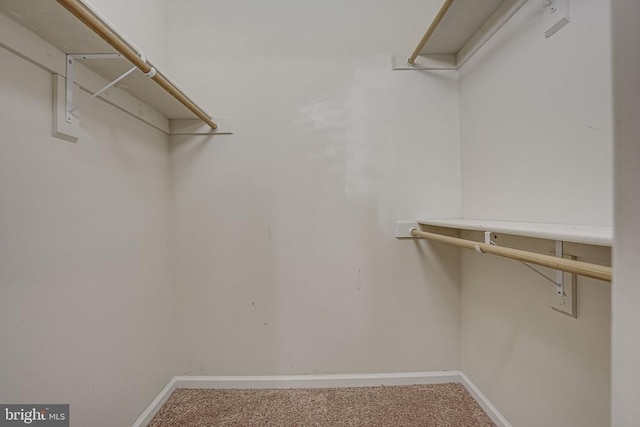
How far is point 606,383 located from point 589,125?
77 cm

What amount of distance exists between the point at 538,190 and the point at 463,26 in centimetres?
91

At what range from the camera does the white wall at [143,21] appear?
1.17 meters

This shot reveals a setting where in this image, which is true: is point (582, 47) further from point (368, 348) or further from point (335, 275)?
point (368, 348)

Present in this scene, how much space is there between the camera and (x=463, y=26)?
1.39m

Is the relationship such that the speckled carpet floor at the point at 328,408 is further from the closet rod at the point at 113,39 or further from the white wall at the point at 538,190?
the closet rod at the point at 113,39

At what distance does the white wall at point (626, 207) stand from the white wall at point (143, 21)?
1332 millimetres

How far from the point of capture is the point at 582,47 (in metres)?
0.90

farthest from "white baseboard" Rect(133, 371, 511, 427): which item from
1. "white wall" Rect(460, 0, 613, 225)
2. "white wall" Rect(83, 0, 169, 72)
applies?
"white wall" Rect(83, 0, 169, 72)

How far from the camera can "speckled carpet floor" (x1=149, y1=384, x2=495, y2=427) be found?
1362 mm

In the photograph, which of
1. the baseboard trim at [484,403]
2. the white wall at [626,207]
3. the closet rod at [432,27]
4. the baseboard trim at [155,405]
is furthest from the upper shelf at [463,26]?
the baseboard trim at [155,405]

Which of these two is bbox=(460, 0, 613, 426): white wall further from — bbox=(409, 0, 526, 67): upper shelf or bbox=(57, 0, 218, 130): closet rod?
bbox=(57, 0, 218, 130): closet rod
